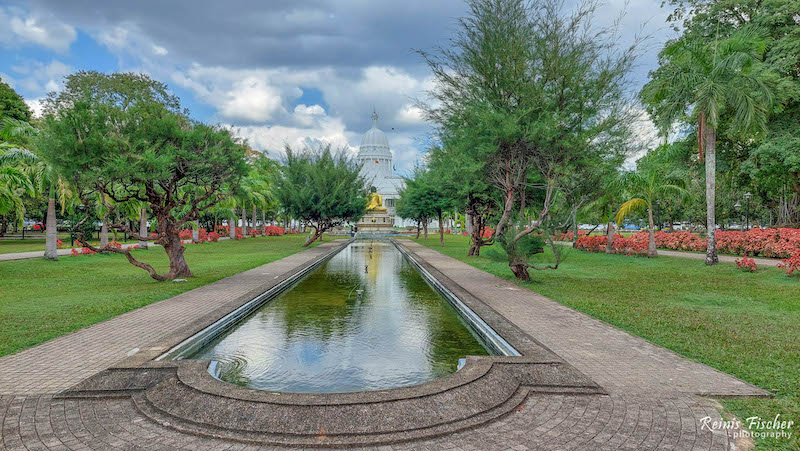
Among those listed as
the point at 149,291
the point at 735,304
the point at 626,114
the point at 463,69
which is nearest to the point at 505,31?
the point at 463,69

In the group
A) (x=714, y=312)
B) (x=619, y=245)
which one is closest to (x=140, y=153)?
(x=714, y=312)

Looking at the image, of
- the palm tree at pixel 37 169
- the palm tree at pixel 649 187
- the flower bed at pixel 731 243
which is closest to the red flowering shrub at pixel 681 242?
the flower bed at pixel 731 243

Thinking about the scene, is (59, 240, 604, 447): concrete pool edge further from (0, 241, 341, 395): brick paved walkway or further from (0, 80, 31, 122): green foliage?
(0, 80, 31, 122): green foliage

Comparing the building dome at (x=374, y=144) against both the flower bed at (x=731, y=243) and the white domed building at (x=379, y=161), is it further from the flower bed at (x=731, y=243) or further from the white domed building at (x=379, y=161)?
the flower bed at (x=731, y=243)

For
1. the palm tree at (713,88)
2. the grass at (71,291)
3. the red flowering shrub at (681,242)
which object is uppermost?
the palm tree at (713,88)

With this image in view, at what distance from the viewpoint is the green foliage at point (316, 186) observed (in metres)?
31.4

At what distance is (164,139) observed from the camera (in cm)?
1349

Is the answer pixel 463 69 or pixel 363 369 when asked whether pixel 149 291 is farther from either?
pixel 463 69

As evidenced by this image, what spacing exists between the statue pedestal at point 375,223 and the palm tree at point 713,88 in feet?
176

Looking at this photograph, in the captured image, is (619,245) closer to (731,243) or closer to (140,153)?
(731,243)

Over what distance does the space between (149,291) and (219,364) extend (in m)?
7.07

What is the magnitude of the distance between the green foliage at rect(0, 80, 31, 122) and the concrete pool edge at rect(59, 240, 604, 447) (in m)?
31.8

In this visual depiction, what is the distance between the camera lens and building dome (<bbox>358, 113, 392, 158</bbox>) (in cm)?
11231

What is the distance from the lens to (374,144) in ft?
372
